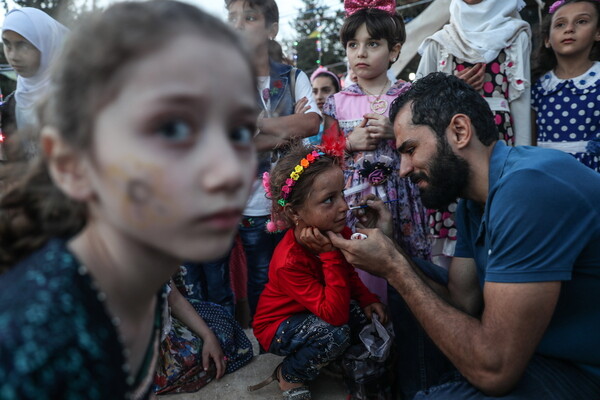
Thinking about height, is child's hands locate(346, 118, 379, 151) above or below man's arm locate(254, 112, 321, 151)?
below

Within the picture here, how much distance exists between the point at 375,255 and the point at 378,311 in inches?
20.3

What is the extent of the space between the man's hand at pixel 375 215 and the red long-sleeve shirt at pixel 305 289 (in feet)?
0.39

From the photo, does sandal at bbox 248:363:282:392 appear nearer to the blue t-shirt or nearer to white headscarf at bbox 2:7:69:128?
the blue t-shirt

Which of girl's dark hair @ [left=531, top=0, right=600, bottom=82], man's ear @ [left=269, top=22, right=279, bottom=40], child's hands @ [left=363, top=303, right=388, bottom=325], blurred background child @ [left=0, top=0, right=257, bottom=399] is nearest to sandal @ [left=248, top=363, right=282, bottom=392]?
child's hands @ [left=363, top=303, right=388, bottom=325]

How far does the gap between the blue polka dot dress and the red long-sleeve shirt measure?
1.62 metres

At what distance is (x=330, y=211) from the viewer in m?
2.26

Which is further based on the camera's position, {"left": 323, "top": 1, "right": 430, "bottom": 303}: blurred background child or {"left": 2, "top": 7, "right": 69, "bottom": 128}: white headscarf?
{"left": 323, "top": 1, "right": 430, "bottom": 303}: blurred background child

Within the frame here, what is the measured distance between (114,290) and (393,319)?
1.74 m

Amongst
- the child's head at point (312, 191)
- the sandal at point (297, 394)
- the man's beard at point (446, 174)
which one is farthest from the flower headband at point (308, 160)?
the sandal at point (297, 394)

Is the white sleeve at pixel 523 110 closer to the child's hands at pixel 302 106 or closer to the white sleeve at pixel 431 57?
the white sleeve at pixel 431 57

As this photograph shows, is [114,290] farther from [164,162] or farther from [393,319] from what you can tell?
[393,319]

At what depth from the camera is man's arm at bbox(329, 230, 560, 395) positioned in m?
1.51

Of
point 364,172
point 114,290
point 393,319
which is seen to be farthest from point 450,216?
point 114,290

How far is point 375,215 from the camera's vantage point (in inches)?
98.6
